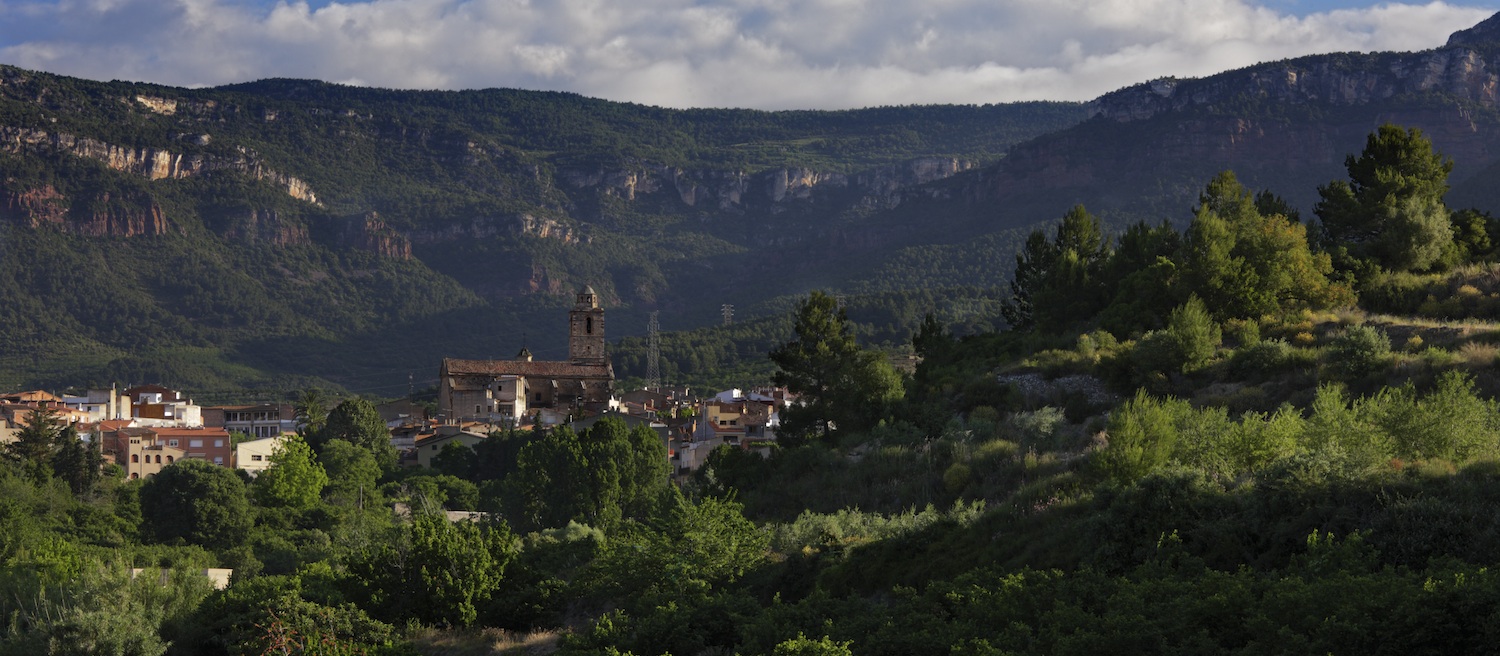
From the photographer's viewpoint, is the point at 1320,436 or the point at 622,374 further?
the point at 622,374

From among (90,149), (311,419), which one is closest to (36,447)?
(311,419)

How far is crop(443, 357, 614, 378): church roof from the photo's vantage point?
9750 centimetres

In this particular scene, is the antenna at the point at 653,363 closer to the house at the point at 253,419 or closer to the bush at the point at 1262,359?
the house at the point at 253,419

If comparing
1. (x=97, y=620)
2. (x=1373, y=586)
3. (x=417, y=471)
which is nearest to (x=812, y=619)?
(x=1373, y=586)

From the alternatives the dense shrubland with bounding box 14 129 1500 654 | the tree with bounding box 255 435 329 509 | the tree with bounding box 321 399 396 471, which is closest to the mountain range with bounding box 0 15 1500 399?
the tree with bounding box 321 399 396 471

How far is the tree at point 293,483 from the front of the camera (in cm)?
6831

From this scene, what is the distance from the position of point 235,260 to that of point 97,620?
530 feet

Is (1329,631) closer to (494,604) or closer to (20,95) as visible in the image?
(494,604)

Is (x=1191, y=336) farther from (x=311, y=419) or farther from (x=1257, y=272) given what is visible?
(x=311, y=419)

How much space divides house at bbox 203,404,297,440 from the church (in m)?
17.8

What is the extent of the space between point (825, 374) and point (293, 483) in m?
30.7

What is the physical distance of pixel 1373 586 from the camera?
15.9 meters

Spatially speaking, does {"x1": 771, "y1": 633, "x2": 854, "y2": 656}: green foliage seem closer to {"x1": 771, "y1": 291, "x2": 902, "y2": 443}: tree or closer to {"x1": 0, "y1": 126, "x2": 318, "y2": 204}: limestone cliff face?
{"x1": 771, "y1": 291, "x2": 902, "y2": 443}: tree

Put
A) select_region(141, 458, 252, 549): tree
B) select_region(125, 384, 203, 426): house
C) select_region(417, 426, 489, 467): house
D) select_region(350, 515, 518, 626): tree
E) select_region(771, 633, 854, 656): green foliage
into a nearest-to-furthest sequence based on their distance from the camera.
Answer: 1. select_region(771, 633, 854, 656): green foliage
2. select_region(350, 515, 518, 626): tree
3. select_region(141, 458, 252, 549): tree
4. select_region(417, 426, 489, 467): house
5. select_region(125, 384, 203, 426): house
